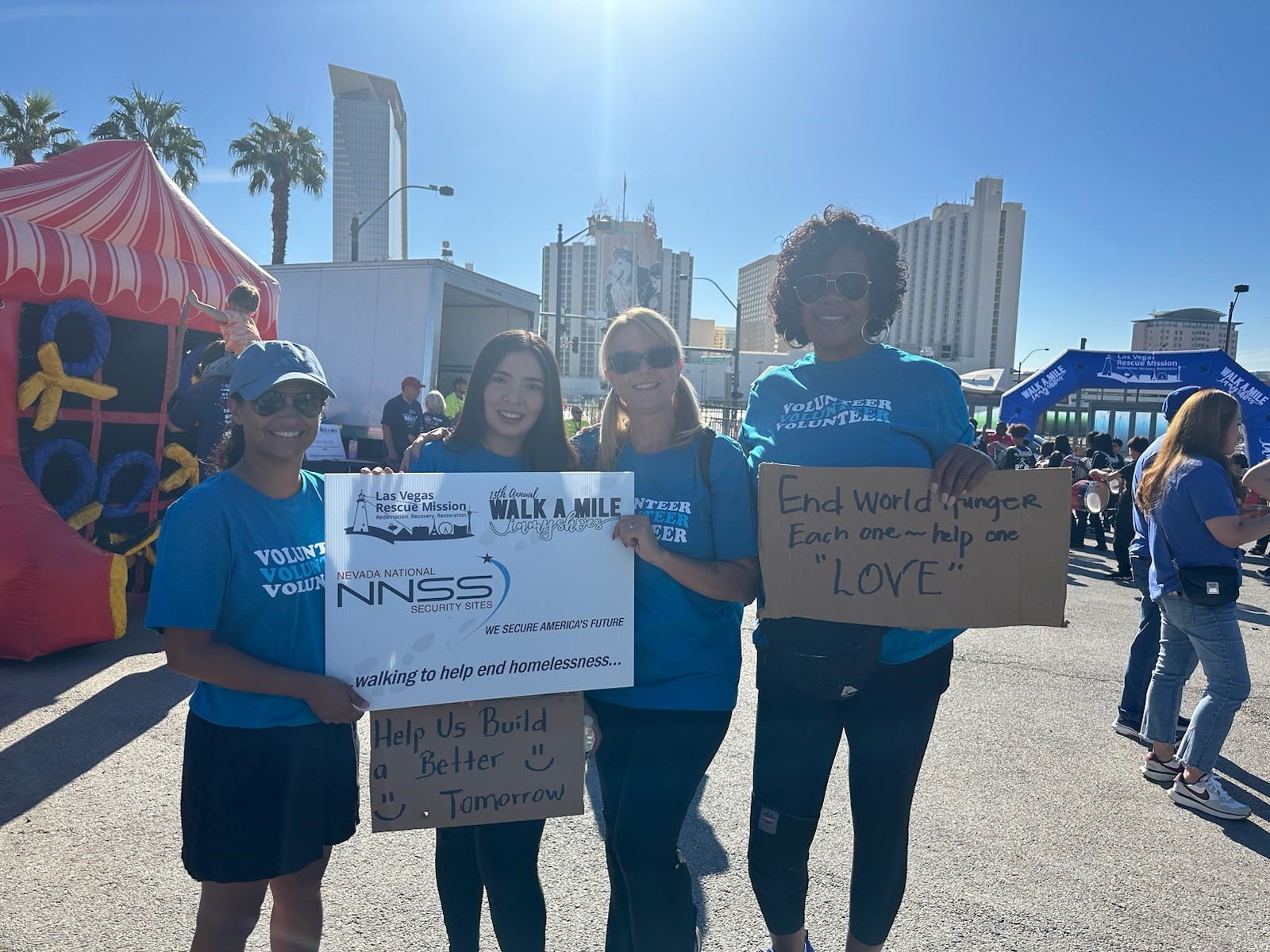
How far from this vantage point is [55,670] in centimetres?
478

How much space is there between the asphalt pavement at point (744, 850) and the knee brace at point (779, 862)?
0.42 meters

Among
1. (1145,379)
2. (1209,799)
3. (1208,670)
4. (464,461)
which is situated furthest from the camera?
(1145,379)

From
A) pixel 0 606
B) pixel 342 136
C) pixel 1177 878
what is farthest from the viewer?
pixel 342 136

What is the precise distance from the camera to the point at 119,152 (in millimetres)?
5965

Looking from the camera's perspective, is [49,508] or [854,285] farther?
[49,508]

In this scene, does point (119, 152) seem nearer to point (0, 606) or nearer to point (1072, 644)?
point (0, 606)

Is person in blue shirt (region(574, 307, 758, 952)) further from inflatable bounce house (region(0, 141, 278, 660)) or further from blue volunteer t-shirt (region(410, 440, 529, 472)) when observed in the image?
inflatable bounce house (region(0, 141, 278, 660))

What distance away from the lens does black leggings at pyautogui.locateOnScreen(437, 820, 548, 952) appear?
2059mm

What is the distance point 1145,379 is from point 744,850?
1307cm

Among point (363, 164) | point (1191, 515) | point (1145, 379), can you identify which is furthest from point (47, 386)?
point (363, 164)

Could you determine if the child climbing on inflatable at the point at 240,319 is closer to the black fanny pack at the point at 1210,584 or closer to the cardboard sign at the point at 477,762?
the cardboard sign at the point at 477,762

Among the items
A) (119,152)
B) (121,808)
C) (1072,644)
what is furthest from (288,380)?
(1072,644)

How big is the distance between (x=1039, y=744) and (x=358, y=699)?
154 inches

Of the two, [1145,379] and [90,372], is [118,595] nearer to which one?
[90,372]
